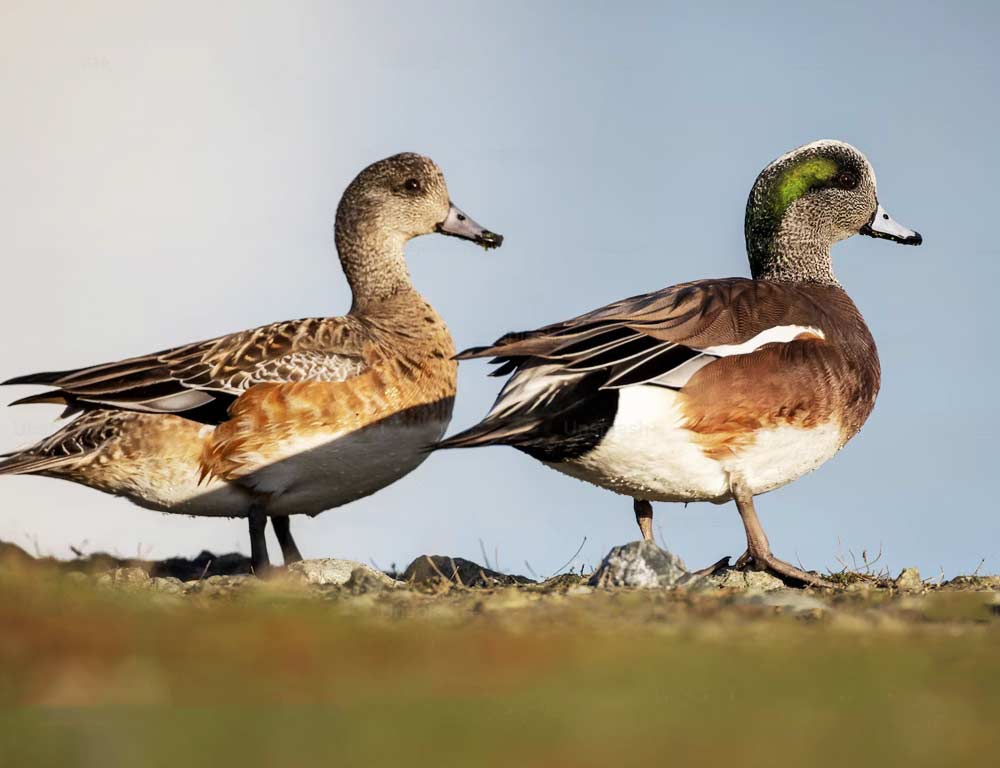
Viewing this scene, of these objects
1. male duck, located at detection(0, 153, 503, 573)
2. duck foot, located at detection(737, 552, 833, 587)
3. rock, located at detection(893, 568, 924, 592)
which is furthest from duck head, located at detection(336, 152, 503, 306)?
rock, located at detection(893, 568, 924, 592)

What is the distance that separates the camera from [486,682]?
3.80 meters

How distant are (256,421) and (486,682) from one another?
147 inches

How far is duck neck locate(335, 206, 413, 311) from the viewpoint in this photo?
8.54 meters

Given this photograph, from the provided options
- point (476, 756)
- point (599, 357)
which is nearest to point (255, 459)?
point (599, 357)

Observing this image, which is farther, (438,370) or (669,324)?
(438,370)

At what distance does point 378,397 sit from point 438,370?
575 mm

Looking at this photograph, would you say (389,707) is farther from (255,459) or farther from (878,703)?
(255,459)

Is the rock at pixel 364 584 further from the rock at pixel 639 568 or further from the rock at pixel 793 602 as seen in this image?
the rock at pixel 793 602

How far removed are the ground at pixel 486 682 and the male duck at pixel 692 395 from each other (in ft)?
3.75

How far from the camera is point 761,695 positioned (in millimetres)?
3758

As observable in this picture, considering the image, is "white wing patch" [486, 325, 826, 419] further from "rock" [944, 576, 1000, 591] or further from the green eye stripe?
the green eye stripe

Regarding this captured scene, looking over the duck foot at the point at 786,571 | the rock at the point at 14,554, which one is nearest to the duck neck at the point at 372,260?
the rock at the point at 14,554

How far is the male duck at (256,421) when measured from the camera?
23.8 feet

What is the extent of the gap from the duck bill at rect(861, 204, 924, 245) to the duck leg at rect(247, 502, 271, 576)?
4.36 meters
